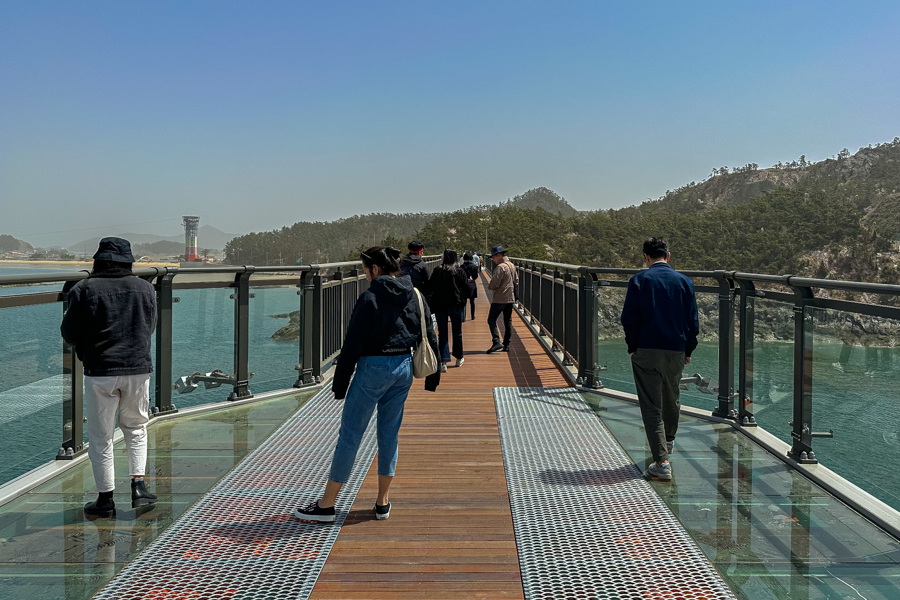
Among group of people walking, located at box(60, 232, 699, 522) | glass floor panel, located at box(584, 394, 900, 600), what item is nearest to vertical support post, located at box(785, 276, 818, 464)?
glass floor panel, located at box(584, 394, 900, 600)

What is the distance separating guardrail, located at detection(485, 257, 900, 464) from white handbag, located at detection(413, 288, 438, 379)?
2.62 meters

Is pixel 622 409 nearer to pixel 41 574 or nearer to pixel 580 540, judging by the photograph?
pixel 580 540

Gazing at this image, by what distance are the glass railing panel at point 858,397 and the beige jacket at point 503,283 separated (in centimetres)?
600

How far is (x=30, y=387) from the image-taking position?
4633 mm

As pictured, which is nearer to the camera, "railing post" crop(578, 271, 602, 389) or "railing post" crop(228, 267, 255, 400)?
"railing post" crop(228, 267, 255, 400)

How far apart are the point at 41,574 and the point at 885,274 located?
14361cm

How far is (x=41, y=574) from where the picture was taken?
125 inches

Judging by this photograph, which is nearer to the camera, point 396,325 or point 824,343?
point 396,325

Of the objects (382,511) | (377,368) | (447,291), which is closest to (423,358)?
(377,368)

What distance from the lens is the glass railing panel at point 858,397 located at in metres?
3.97

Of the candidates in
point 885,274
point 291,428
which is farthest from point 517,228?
point 291,428

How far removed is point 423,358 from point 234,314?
374 centimetres

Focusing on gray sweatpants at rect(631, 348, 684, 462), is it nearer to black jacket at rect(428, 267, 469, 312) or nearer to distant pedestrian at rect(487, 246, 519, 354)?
black jacket at rect(428, 267, 469, 312)

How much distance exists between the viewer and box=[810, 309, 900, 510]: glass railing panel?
13.0 feet
